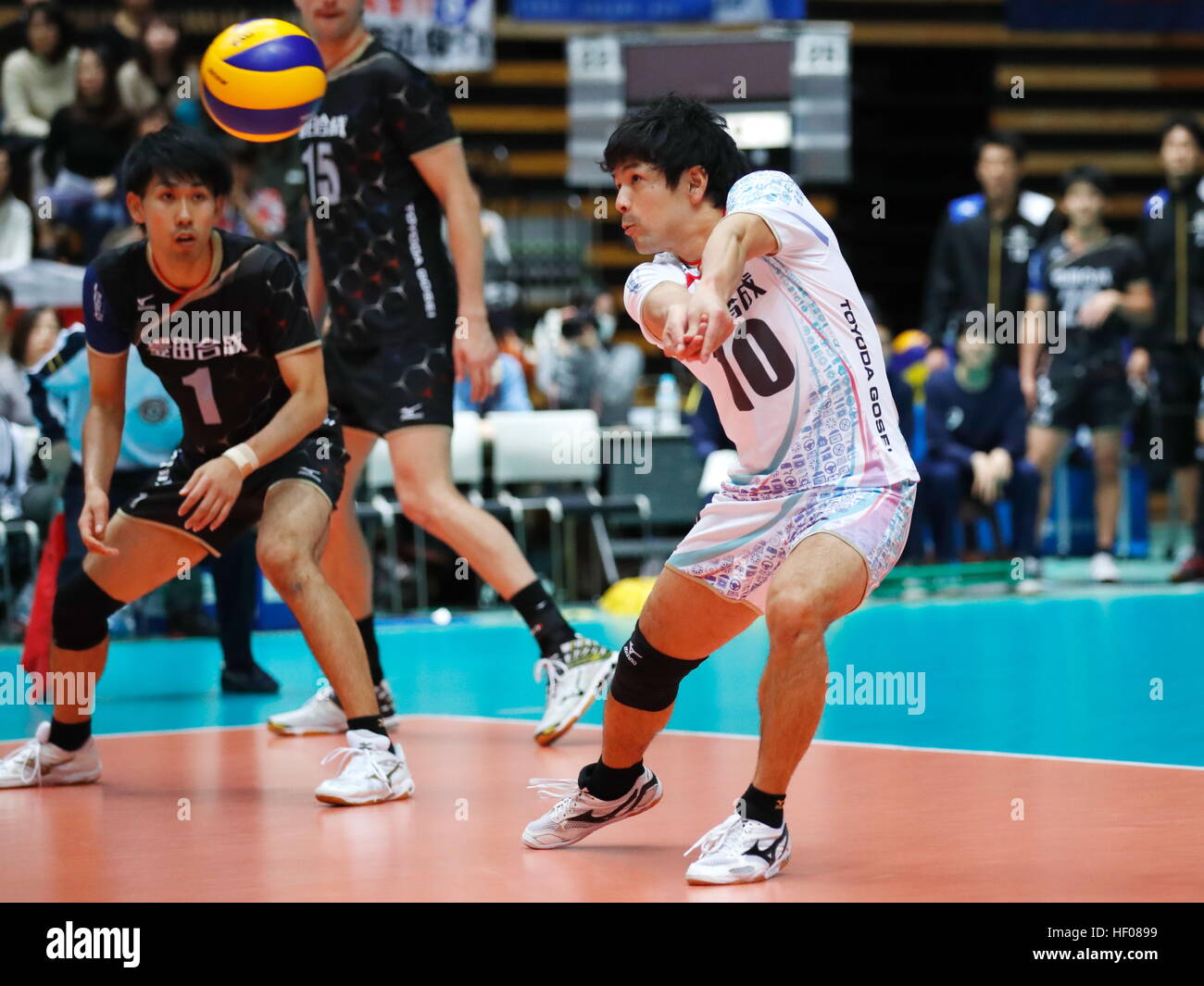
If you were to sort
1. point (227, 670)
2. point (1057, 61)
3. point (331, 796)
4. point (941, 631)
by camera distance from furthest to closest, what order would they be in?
point (1057, 61)
point (941, 631)
point (227, 670)
point (331, 796)

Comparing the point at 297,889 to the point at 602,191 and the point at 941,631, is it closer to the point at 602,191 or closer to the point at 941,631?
the point at 941,631

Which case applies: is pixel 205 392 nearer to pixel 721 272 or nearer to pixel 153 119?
pixel 721 272

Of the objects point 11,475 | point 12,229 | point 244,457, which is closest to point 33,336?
point 11,475

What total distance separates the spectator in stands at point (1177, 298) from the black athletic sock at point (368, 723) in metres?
7.49

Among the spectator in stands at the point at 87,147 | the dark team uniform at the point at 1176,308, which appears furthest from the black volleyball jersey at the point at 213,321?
the dark team uniform at the point at 1176,308

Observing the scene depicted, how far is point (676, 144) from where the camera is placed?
12.6ft

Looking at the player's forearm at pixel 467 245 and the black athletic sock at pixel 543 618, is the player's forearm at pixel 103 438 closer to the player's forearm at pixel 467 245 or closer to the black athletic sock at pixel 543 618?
the player's forearm at pixel 467 245

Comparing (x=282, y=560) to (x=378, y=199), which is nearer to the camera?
(x=282, y=560)

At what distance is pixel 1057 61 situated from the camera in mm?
18641

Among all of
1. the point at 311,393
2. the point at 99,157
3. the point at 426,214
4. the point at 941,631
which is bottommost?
the point at 941,631

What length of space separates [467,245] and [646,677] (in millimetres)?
2270

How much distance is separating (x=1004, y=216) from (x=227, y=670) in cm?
670

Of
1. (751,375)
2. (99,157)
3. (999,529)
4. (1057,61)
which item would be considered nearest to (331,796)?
(751,375)

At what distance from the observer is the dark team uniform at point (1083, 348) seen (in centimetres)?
1160
